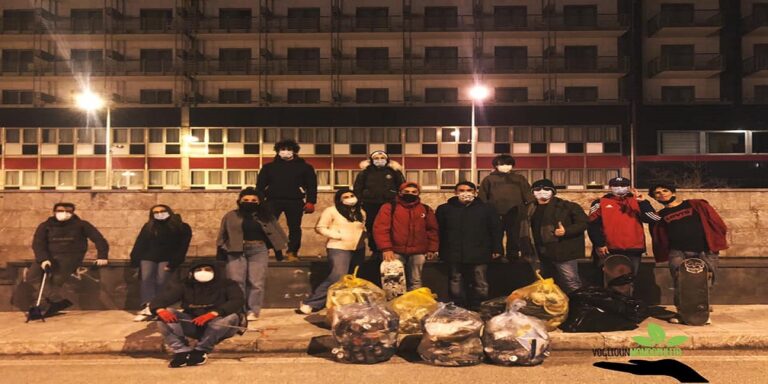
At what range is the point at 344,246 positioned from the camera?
25.0 feet

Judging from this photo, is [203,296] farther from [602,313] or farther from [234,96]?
[234,96]

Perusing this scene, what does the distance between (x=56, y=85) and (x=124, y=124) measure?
511 cm

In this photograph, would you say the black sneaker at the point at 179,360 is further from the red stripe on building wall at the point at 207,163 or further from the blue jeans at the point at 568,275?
the red stripe on building wall at the point at 207,163

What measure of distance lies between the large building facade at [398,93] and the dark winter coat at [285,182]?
26011mm

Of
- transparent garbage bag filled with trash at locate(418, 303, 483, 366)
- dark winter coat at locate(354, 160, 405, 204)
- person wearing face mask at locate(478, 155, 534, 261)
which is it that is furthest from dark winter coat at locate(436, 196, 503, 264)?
transparent garbage bag filled with trash at locate(418, 303, 483, 366)

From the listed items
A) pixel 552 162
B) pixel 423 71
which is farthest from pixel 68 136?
pixel 552 162

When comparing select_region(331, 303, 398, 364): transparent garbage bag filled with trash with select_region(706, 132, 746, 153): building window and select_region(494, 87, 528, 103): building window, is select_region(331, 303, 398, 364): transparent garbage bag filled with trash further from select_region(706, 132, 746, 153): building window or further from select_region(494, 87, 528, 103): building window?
select_region(706, 132, 746, 153): building window

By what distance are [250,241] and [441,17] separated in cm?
3086

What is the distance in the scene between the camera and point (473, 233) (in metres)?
7.23

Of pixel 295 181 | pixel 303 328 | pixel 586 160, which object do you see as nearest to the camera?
pixel 303 328

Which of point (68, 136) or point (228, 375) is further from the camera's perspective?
point (68, 136)

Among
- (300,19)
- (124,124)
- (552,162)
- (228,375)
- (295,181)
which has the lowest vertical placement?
(228,375)

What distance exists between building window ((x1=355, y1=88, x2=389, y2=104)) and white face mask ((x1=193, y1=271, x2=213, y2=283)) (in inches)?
1166

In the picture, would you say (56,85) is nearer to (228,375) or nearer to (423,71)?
(423,71)
